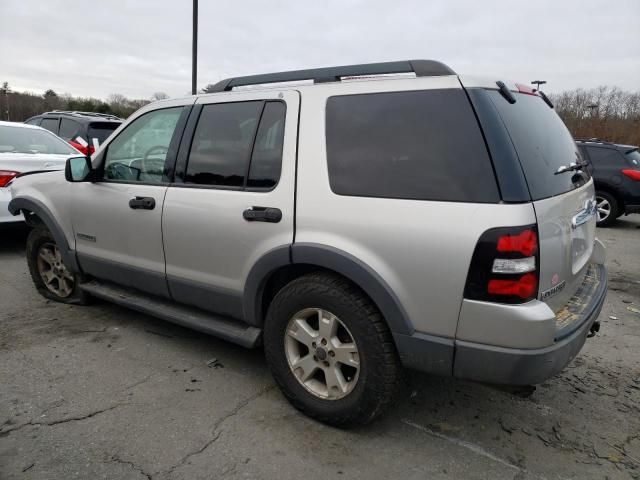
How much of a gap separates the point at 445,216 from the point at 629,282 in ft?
15.6

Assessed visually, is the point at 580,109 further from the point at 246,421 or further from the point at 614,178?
the point at 246,421

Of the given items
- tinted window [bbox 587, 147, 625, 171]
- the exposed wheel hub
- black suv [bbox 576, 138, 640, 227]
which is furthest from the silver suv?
tinted window [bbox 587, 147, 625, 171]

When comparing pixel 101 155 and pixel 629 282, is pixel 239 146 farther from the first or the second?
pixel 629 282

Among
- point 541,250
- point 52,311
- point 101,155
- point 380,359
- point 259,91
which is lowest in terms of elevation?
→ point 52,311

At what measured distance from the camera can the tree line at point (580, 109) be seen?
95.5 ft

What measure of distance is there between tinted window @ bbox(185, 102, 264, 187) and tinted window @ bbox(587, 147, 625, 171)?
9.05 metres

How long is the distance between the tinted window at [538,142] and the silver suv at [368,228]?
0.02 metres

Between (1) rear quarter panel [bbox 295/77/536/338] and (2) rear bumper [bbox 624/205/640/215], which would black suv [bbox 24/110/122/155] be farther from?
(2) rear bumper [bbox 624/205/640/215]

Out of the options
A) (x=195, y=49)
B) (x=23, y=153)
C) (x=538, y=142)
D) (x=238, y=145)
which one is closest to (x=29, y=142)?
(x=23, y=153)

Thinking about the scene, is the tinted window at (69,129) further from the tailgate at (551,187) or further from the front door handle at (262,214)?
the tailgate at (551,187)

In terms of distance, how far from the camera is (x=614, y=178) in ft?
31.4

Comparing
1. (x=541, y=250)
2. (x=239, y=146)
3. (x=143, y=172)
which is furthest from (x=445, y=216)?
(x=143, y=172)

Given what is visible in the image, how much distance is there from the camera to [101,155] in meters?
3.82

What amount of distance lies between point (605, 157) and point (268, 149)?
9314 mm
